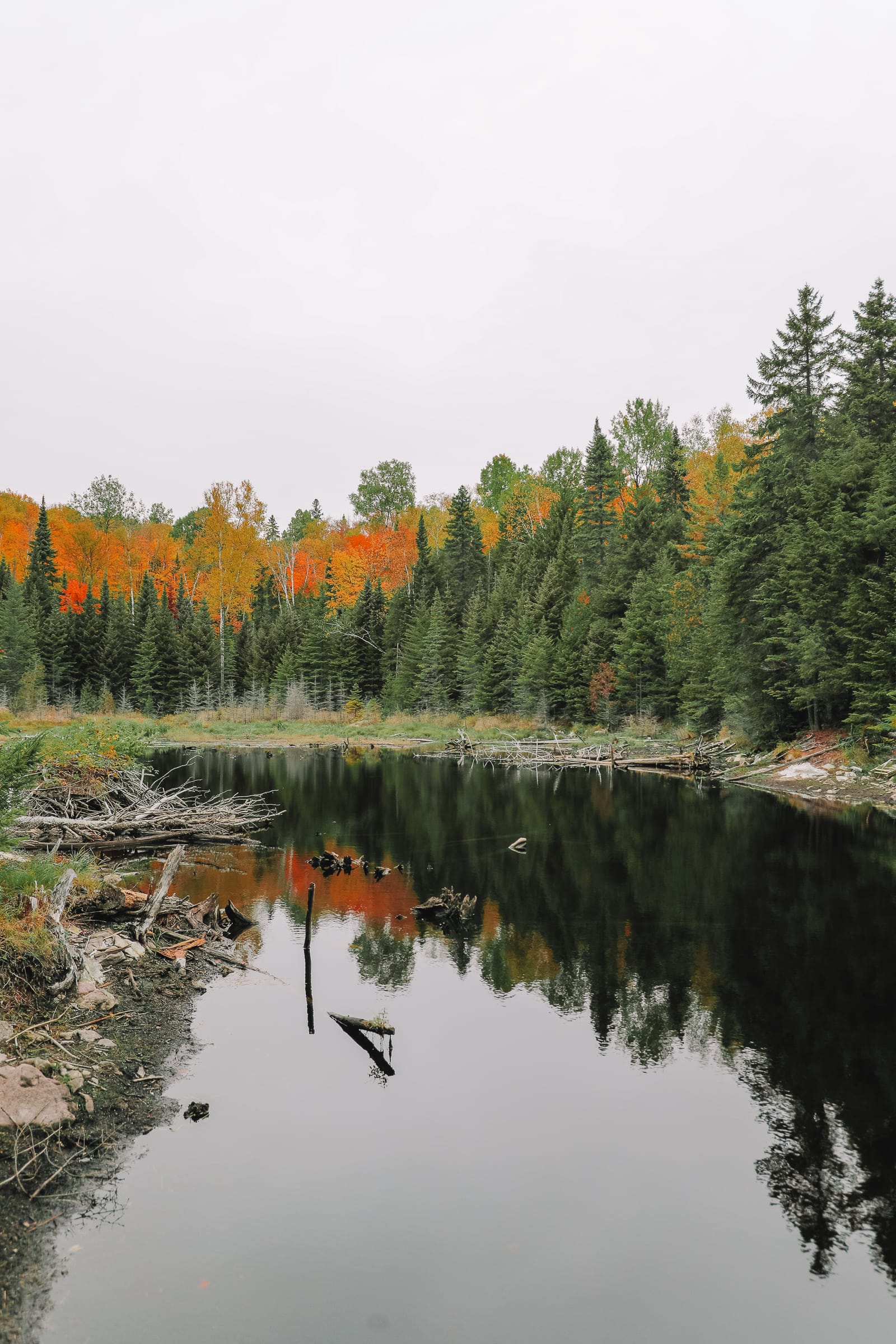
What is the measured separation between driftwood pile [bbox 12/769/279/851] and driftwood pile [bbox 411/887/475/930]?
6.85 m

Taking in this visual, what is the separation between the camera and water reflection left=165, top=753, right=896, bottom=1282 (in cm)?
800

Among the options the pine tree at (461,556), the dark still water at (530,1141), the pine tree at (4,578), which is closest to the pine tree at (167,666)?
the pine tree at (4,578)

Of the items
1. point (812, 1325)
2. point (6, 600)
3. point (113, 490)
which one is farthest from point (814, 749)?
point (113, 490)

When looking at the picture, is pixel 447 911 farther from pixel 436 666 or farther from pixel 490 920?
pixel 436 666

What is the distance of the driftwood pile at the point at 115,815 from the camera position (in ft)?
57.4

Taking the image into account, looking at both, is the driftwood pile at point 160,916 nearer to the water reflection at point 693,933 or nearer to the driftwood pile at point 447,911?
the water reflection at point 693,933

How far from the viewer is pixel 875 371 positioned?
36594 mm

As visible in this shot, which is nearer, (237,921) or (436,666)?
(237,921)

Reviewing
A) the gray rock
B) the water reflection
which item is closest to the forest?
the water reflection

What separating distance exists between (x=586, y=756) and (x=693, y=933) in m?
31.6

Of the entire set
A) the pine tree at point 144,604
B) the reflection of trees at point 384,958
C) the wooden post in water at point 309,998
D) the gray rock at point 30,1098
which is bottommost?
the reflection of trees at point 384,958

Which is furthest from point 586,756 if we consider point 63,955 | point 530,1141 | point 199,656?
point 199,656

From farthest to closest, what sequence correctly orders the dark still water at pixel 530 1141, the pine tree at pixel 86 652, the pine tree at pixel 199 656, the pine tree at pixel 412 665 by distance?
the pine tree at pixel 412 665
the pine tree at pixel 199 656
the pine tree at pixel 86 652
the dark still water at pixel 530 1141

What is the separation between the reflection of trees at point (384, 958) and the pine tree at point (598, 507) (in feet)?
176
